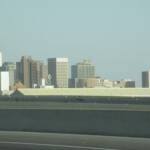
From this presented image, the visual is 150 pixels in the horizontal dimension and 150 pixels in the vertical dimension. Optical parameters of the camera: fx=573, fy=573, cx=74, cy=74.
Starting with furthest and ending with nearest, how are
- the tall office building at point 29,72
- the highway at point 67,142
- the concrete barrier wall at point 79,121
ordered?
1. the tall office building at point 29,72
2. the concrete barrier wall at point 79,121
3. the highway at point 67,142

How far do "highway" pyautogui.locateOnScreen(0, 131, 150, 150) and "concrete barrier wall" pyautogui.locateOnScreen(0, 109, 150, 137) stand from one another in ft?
1.71

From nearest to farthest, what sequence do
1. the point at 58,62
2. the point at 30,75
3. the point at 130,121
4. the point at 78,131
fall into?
1. the point at 130,121
2. the point at 78,131
3. the point at 58,62
4. the point at 30,75

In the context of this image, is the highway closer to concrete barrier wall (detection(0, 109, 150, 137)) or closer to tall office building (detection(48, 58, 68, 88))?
concrete barrier wall (detection(0, 109, 150, 137))

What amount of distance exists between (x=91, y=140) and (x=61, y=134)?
3053 mm

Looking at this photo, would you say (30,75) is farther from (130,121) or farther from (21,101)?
(130,121)

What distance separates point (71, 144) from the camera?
767 inches

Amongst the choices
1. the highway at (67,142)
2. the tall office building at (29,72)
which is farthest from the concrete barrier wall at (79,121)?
the tall office building at (29,72)

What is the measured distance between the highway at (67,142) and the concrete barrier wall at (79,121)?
52 cm

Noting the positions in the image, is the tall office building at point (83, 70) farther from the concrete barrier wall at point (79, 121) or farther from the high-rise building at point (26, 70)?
the concrete barrier wall at point (79, 121)

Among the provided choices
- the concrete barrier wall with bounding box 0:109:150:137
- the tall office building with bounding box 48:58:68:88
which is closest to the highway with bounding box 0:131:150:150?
the concrete barrier wall with bounding box 0:109:150:137

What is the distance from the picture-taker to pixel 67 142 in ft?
66.2

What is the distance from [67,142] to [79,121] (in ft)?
10.0

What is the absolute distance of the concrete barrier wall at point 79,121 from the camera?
21.4 meters

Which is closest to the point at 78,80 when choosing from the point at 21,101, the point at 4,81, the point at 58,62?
the point at 58,62
